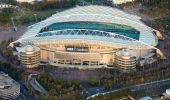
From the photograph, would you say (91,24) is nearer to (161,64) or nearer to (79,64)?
(79,64)

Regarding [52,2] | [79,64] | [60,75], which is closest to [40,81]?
[60,75]

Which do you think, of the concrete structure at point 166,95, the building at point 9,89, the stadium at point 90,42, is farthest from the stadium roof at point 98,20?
the concrete structure at point 166,95

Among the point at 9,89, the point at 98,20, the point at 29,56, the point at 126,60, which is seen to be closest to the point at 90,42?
the point at 126,60

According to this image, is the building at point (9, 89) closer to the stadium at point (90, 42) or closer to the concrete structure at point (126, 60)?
the stadium at point (90, 42)

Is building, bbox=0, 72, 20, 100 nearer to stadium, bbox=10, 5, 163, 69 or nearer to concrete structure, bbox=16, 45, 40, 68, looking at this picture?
concrete structure, bbox=16, 45, 40, 68

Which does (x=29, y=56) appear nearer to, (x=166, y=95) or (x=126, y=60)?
(x=126, y=60)

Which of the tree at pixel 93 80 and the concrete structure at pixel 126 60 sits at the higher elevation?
the concrete structure at pixel 126 60

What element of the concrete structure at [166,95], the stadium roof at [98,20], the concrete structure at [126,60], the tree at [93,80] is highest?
the stadium roof at [98,20]
